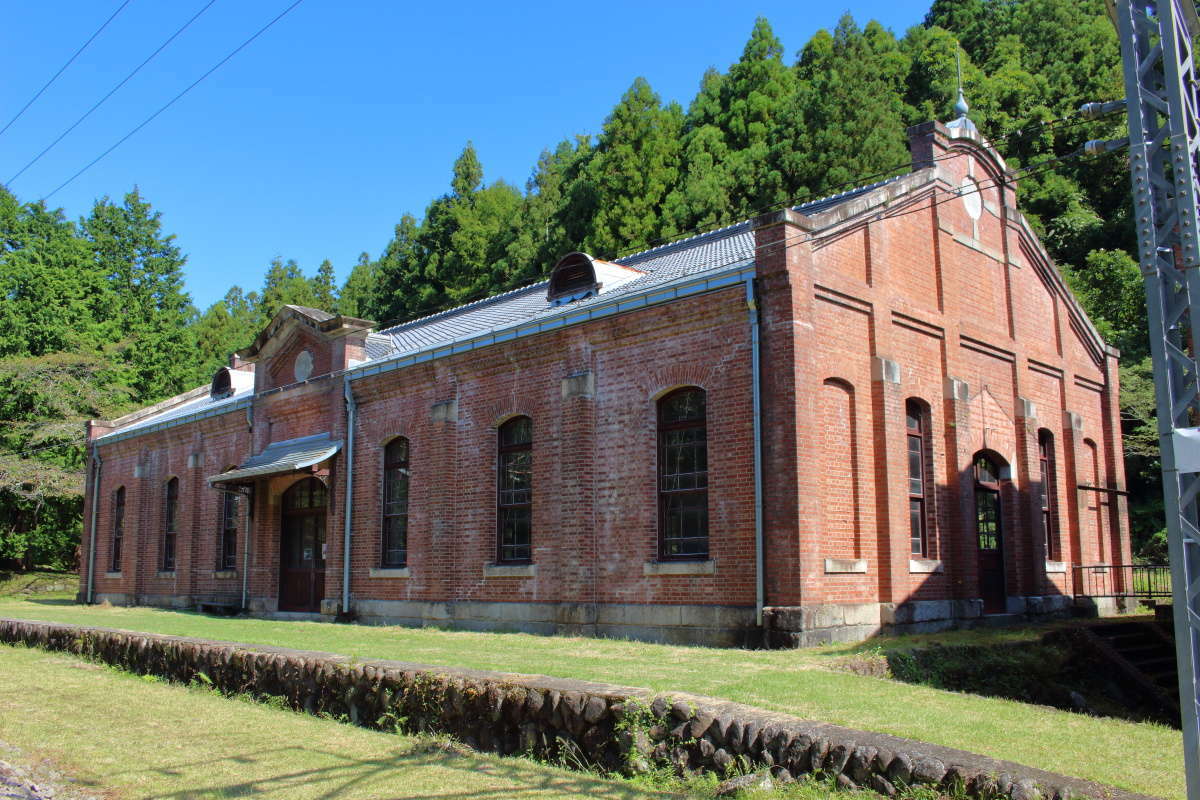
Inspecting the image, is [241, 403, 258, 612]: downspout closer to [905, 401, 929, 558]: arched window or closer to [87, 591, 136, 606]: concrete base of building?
[87, 591, 136, 606]: concrete base of building

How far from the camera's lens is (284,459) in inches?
877

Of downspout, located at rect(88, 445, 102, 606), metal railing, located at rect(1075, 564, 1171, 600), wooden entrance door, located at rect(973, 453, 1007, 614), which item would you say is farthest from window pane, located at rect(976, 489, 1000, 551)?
downspout, located at rect(88, 445, 102, 606)

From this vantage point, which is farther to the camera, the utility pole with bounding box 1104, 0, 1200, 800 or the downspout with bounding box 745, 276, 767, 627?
the downspout with bounding box 745, 276, 767, 627

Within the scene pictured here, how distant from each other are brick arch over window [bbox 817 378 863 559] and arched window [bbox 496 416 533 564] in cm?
572

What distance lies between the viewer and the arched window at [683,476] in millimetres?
15156

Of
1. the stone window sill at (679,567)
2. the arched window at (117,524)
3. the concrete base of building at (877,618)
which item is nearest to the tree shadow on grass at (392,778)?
the concrete base of building at (877,618)

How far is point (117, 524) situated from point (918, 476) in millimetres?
26408

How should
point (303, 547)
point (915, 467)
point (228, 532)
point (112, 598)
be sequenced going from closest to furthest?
1. point (915, 467)
2. point (303, 547)
3. point (228, 532)
4. point (112, 598)

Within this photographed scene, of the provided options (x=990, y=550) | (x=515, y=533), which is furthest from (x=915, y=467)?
(x=515, y=533)

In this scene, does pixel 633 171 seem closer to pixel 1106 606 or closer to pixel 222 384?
pixel 222 384

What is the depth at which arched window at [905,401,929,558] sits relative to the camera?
640 inches

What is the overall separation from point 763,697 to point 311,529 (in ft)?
55.5

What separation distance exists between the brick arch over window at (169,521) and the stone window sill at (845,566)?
21.7 m

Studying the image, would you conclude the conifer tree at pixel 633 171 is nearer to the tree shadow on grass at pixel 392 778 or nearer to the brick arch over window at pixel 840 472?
the brick arch over window at pixel 840 472
